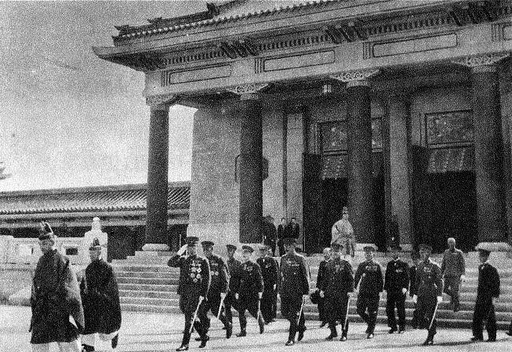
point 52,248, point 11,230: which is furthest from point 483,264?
point 11,230

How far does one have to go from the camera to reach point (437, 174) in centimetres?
1838

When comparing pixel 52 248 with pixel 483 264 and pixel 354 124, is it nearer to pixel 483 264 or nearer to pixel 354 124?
pixel 483 264

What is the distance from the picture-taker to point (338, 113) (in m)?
20.3

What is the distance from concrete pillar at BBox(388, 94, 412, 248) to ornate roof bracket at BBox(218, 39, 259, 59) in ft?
13.7

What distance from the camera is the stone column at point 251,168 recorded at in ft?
58.4

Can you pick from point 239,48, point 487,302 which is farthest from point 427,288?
point 239,48

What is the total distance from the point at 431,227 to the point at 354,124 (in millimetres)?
3826

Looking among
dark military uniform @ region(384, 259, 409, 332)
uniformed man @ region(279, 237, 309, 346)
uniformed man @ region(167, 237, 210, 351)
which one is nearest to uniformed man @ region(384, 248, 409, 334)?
dark military uniform @ region(384, 259, 409, 332)

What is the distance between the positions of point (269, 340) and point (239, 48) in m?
9.27

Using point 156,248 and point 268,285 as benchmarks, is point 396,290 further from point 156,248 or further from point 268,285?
point 156,248

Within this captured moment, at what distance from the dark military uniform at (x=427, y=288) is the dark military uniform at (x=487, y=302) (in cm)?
62

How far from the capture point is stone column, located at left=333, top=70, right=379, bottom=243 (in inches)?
640

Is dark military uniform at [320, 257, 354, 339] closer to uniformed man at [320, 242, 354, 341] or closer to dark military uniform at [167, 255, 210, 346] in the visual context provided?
uniformed man at [320, 242, 354, 341]

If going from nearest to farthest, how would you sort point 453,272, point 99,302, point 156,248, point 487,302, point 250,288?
point 99,302 < point 487,302 < point 250,288 < point 453,272 < point 156,248
